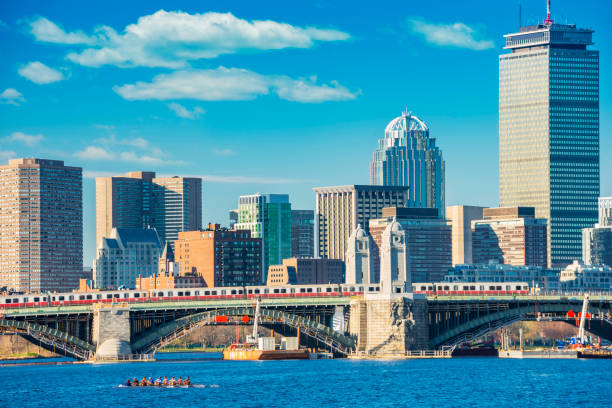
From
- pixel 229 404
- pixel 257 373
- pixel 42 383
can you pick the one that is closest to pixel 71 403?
pixel 229 404

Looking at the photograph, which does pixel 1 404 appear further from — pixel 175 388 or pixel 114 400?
pixel 175 388

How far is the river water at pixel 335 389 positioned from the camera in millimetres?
157625

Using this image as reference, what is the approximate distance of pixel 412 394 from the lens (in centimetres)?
16512

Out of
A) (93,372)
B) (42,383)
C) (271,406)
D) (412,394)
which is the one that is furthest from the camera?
(93,372)

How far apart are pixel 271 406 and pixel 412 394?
1977cm

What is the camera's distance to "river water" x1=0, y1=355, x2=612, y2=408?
6206 inches

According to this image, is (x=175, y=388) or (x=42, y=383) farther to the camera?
(x=42, y=383)

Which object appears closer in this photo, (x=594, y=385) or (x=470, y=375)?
(x=594, y=385)

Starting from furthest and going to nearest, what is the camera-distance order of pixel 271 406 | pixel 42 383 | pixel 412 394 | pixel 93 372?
pixel 93 372, pixel 42 383, pixel 412 394, pixel 271 406

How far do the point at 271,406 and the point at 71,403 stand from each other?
23.1 m

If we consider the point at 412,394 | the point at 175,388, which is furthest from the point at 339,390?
the point at 175,388

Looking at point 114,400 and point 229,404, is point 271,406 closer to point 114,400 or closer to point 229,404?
point 229,404

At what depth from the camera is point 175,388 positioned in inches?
6895

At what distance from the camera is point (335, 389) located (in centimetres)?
17075
